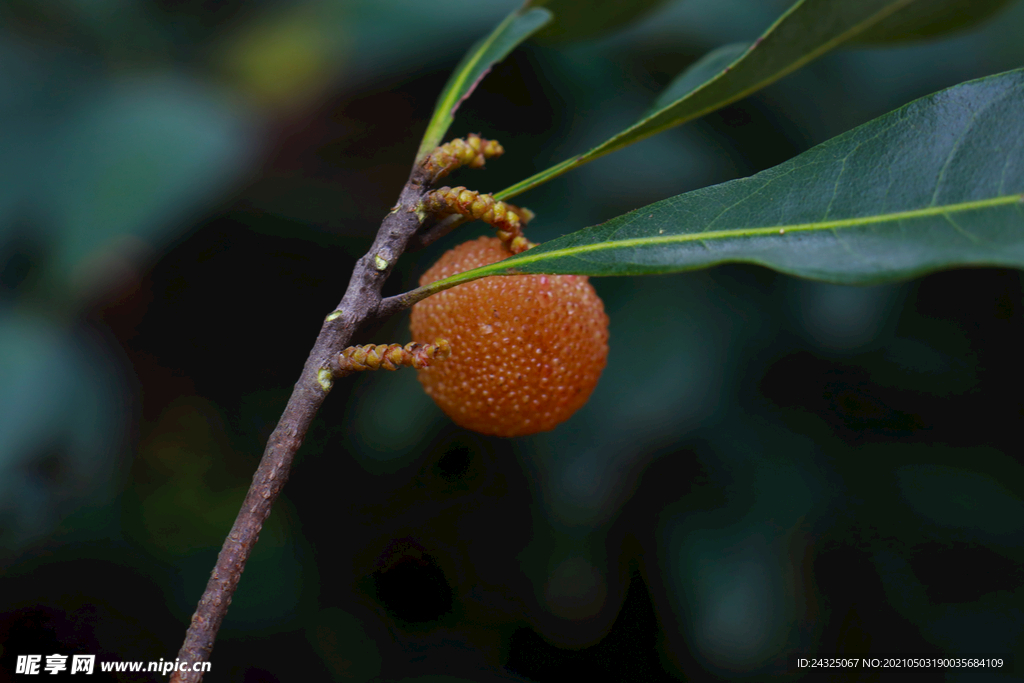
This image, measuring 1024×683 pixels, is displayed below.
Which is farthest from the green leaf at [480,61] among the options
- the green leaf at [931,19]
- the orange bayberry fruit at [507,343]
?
the green leaf at [931,19]

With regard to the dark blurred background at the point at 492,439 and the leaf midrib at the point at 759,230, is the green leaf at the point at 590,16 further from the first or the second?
the leaf midrib at the point at 759,230

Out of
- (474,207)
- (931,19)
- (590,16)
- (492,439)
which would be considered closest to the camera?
(474,207)

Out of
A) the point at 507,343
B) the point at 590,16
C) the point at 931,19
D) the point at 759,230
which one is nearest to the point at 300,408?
the point at 507,343

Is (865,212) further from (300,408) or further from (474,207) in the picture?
(300,408)

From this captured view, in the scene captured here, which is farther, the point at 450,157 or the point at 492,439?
the point at 492,439

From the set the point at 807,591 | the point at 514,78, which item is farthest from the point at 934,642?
the point at 514,78

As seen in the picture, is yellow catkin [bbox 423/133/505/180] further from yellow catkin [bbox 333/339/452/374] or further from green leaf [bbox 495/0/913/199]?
yellow catkin [bbox 333/339/452/374]

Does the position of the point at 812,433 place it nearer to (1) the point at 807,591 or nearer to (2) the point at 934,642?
(1) the point at 807,591
